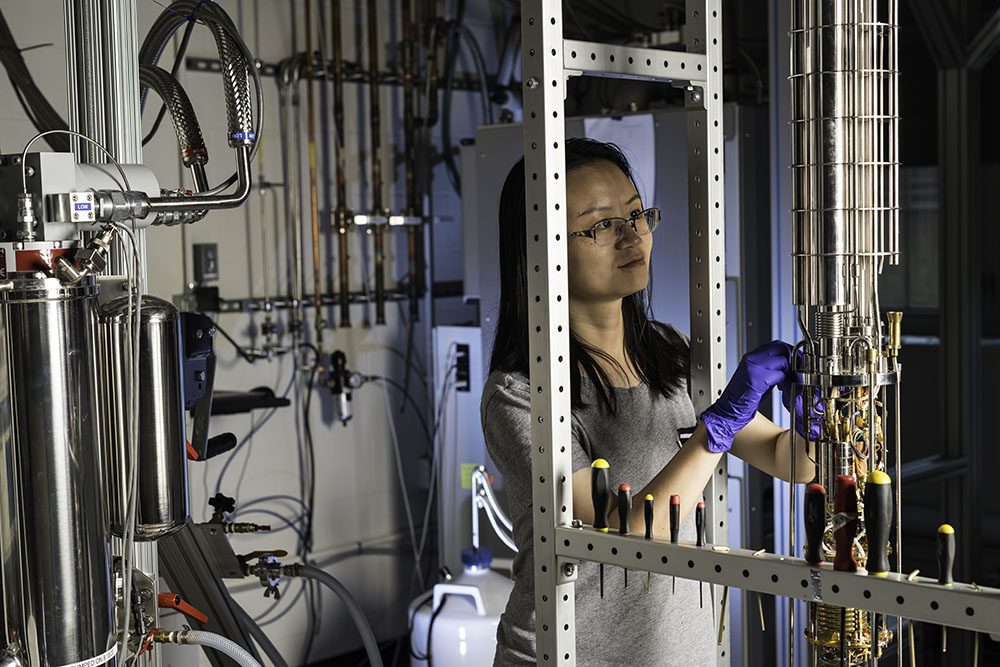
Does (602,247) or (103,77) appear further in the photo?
(103,77)

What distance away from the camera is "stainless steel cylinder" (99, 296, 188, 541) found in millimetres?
1408

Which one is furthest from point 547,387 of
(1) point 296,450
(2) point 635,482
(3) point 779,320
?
(1) point 296,450

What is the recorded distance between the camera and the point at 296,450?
3.99 metres

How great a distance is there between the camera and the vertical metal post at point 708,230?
168 cm

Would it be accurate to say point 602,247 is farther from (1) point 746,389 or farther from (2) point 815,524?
(2) point 815,524

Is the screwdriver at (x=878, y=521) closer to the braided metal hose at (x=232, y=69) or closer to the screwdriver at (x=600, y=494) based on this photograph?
the screwdriver at (x=600, y=494)

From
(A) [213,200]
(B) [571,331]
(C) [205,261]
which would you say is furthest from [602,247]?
(C) [205,261]

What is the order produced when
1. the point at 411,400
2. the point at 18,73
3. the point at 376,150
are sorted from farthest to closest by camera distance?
the point at 411,400 → the point at 376,150 → the point at 18,73

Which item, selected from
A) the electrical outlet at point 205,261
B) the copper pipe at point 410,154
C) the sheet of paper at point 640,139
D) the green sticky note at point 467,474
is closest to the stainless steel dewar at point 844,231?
the sheet of paper at point 640,139

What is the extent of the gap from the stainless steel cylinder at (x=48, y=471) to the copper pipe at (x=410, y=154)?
2.90 metres

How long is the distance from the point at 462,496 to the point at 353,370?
733 millimetres

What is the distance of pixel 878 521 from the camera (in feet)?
3.81

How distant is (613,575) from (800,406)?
0.42 meters

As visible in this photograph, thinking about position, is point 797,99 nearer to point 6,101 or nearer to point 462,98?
point 6,101
